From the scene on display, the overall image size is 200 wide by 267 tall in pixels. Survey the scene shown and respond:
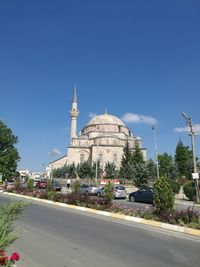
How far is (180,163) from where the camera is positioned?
83.0m

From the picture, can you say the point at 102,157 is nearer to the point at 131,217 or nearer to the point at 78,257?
the point at 131,217

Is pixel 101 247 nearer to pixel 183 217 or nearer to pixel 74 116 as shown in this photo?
pixel 183 217

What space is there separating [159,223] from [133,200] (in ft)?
56.3

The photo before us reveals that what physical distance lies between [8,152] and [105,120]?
47164 mm

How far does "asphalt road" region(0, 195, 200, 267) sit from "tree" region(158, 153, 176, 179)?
52325mm

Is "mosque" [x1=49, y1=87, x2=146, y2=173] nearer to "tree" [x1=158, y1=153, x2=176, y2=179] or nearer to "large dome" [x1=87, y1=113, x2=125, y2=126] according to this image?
"large dome" [x1=87, y1=113, x2=125, y2=126]

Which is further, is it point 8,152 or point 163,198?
point 8,152

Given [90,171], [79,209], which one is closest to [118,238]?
[79,209]

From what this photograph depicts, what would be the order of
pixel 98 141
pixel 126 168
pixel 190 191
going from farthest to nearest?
pixel 98 141
pixel 126 168
pixel 190 191

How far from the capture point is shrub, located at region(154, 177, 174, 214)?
15768 millimetres

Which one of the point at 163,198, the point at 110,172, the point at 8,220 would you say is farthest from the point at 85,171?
the point at 8,220

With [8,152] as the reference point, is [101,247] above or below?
below

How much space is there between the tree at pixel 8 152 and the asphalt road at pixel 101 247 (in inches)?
2160

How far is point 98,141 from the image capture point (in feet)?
321
